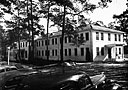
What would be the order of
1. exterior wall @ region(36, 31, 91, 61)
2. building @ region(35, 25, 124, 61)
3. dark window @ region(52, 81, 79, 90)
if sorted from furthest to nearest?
1. exterior wall @ region(36, 31, 91, 61)
2. building @ region(35, 25, 124, 61)
3. dark window @ region(52, 81, 79, 90)

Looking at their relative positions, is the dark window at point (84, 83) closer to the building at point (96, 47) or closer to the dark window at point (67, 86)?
the dark window at point (67, 86)

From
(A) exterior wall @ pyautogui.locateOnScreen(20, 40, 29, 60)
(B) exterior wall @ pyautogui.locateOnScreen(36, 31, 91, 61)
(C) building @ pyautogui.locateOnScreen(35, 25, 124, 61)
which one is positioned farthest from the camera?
(A) exterior wall @ pyautogui.locateOnScreen(20, 40, 29, 60)

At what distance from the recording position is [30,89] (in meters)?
3.09

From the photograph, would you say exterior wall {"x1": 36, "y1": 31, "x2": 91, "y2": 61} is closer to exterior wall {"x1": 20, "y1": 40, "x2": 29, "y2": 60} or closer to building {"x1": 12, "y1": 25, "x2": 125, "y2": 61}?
building {"x1": 12, "y1": 25, "x2": 125, "y2": 61}

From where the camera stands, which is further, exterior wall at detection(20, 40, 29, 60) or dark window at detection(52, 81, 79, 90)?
exterior wall at detection(20, 40, 29, 60)

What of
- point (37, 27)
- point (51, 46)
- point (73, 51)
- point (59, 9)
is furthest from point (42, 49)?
point (59, 9)

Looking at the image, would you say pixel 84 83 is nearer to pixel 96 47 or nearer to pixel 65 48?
pixel 96 47

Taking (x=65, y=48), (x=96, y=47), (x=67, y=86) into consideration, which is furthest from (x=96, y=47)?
(x=67, y=86)

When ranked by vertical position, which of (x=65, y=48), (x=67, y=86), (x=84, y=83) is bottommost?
(x=84, y=83)

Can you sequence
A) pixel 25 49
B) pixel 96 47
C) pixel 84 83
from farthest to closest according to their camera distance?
pixel 25 49
pixel 96 47
pixel 84 83

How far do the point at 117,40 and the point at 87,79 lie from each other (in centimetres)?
3535

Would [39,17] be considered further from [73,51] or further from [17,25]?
[73,51]

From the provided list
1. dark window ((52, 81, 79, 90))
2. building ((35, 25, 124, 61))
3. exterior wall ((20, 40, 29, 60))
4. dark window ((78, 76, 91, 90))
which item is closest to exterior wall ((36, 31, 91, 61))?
building ((35, 25, 124, 61))

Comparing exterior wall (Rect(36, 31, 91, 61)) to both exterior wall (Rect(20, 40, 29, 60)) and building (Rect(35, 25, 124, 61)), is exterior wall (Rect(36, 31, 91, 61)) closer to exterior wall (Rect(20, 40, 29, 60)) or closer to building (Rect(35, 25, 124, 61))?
building (Rect(35, 25, 124, 61))
